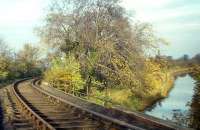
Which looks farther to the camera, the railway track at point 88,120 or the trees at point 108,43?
the trees at point 108,43

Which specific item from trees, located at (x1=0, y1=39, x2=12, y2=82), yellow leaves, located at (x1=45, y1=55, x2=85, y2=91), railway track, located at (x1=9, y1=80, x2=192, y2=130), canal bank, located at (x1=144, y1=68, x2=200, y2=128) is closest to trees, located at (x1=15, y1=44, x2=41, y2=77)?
trees, located at (x1=0, y1=39, x2=12, y2=82)

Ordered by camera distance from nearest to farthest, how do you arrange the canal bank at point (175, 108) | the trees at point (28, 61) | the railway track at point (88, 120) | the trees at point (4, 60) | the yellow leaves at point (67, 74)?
the railway track at point (88, 120) → the canal bank at point (175, 108) → the yellow leaves at point (67, 74) → the trees at point (4, 60) → the trees at point (28, 61)

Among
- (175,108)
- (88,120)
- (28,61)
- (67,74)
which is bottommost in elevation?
(175,108)

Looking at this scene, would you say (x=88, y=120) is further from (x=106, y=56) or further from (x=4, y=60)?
(x=4, y=60)

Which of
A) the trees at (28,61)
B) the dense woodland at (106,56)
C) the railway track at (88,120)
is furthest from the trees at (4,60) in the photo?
the railway track at (88,120)

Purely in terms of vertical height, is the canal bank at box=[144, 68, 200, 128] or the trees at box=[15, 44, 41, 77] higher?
the trees at box=[15, 44, 41, 77]

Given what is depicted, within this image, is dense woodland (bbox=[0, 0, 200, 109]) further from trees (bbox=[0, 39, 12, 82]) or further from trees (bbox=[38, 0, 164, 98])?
trees (bbox=[0, 39, 12, 82])

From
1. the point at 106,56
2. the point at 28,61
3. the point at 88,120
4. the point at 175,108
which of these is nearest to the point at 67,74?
the point at 106,56

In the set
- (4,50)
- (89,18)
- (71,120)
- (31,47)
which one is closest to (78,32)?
(89,18)

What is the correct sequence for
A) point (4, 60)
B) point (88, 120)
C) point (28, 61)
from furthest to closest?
point (28, 61) → point (4, 60) → point (88, 120)

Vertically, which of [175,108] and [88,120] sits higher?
[88,120]

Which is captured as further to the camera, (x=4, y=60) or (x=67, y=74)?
(x=4, y=60)

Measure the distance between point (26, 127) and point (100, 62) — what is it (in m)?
21.8

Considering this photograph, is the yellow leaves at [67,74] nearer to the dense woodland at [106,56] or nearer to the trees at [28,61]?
the dense woodland at [106,56]
